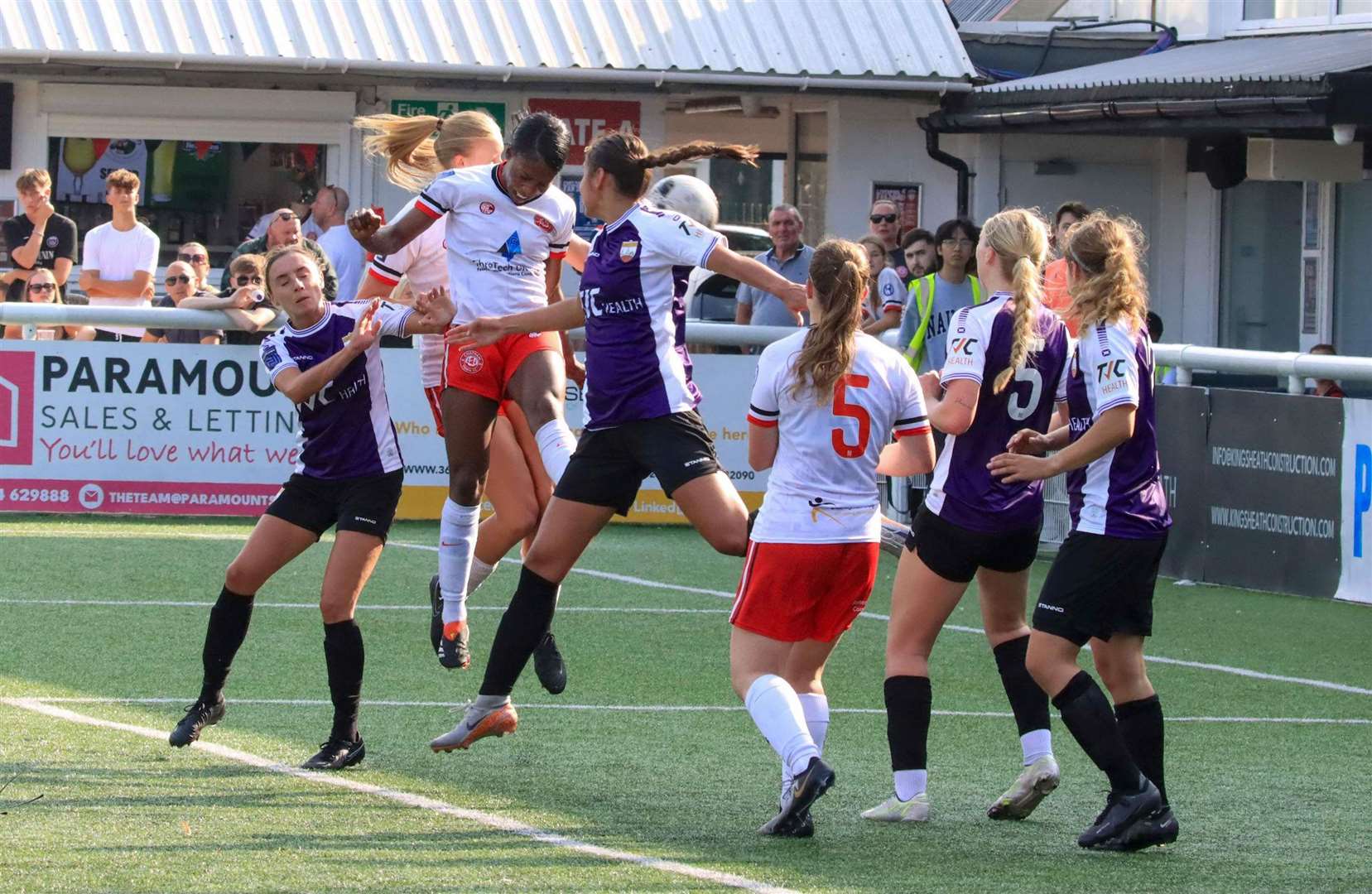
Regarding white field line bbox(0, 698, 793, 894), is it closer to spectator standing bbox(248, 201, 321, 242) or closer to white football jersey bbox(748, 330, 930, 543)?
white football jersey bbox(748, 330, 930, 543)

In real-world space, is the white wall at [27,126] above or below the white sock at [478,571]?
above

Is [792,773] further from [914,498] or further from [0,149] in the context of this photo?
[0,149]

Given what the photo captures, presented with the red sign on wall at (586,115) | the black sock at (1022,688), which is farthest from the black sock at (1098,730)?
the red sign on wall at (586,115)

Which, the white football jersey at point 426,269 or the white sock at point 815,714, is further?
the white football jersey at point 426,269

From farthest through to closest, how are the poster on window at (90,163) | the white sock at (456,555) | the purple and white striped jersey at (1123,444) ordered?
the poster on window at (90,163) < the white sock at (456,555) < the purple and white striped jersey at (1123,444)

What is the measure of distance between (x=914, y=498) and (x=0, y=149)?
9071mm

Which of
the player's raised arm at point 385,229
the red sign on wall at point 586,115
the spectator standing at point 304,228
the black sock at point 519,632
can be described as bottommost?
the black sock at point 519,632

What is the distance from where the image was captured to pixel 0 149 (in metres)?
19.0

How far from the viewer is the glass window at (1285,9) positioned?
2003 cm

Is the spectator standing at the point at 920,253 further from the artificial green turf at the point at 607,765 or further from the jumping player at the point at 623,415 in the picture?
the jumping player at the point at 623,415

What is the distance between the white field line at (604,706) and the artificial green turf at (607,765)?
0.20 feet

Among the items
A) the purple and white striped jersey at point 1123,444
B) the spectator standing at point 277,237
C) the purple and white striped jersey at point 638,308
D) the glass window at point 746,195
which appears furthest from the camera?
the glass window at point 746,195

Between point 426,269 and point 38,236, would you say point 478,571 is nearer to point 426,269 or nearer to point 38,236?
point 426,269

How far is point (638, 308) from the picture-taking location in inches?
285
